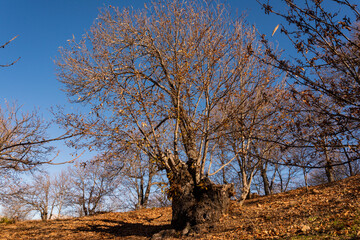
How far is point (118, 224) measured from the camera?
910cm

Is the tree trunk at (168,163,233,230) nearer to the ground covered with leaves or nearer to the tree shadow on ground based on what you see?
the ground covered with leaves

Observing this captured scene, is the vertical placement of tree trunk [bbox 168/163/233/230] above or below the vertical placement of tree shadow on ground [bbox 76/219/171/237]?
above

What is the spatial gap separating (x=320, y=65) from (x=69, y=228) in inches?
372

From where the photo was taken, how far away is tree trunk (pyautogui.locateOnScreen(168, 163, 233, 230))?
680cm

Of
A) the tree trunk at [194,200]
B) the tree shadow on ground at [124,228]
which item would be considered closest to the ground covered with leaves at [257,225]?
the tree shadow on ground at [124,228]

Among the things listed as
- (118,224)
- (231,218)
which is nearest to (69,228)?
(118,224)

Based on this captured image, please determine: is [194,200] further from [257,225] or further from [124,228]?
[124,228]

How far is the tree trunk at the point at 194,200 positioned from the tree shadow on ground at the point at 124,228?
1104 millimetres

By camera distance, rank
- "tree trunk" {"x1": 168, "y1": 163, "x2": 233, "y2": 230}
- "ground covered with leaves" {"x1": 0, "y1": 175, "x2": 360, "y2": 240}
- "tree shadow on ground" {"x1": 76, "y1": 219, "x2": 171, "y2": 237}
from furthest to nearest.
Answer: "tree shadow on ground" {"x1": 76, "y1": 219, "x2": 171, "y2": 237}
"tree trunk" {"x1": 168, "y1": 163, "x2": 233, "y2": 230}
"ground covered with leaves" {"x1": 0, "y1": 175, "x2": 360, "y2": 240}

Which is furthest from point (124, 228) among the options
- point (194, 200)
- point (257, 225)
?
point (257, 225)

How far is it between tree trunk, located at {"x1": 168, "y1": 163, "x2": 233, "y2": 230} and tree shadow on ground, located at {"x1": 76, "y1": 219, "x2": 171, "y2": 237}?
110 centimetres

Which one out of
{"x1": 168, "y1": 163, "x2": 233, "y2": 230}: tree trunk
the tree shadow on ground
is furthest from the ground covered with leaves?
{"x1": 168, "y1": 163, "x2": 233, "y2": 230}: tree trunk

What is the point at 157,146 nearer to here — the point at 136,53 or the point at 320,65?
the point at 136,53

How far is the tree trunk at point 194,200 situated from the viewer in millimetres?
6797
